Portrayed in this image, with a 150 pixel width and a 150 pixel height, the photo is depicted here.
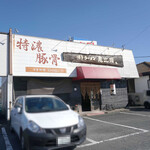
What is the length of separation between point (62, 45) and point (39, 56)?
219 centimetres

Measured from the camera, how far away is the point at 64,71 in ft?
38.7

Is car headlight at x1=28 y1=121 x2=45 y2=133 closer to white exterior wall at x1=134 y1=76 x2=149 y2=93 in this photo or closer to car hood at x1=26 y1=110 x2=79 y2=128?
car hood at x1=26 y1=110 x2=79 y2=128

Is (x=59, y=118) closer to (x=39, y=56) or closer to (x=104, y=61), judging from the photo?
(x=39, y=56)

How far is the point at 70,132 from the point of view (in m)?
3.83

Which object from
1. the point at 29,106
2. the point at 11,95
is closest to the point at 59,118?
the point at 29,106

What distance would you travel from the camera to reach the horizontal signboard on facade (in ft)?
40.3

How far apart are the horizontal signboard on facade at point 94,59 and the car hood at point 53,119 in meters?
8.08

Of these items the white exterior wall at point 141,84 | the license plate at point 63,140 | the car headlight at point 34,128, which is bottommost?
the license plate at point 63,140

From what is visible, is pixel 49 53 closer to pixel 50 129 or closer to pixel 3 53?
pixel 3 53

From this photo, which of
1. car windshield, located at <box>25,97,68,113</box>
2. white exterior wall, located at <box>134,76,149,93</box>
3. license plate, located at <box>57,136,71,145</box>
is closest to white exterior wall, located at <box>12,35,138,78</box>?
car windshield, located at <box>25,97,68,113</box>

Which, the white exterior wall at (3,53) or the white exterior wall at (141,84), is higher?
the white exterior wall at (3,53)

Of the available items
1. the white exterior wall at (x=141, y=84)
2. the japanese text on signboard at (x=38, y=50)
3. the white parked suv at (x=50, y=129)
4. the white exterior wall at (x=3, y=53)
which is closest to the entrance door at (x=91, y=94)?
the japanese text on signboard at (x=38, y=50)

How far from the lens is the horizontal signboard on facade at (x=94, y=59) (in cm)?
1227

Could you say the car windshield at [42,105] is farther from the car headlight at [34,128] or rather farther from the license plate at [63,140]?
the license plate at [63,140]
